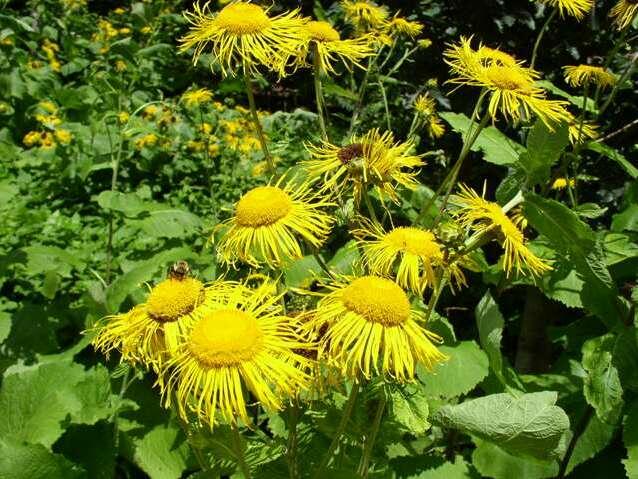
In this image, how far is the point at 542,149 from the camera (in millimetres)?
1261

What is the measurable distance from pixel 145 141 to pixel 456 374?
2.79 meters

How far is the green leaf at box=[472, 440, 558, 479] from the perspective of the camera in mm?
1337

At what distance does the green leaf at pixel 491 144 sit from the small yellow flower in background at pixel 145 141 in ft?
7.62

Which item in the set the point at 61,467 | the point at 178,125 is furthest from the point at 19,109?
the point at 61,467

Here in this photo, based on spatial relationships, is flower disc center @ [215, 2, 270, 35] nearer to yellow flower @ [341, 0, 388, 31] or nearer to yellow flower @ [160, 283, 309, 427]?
yellow flower @ [160, 283, 309, 427]

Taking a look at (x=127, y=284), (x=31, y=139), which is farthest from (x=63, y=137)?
(x=127, y=284)

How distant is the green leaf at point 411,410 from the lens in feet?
3.18

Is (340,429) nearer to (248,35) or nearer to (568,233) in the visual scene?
(568,233)

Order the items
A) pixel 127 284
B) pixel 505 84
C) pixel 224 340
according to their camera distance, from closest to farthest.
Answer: pixel 224 340 < pixel 505 84 < pixel 127 284

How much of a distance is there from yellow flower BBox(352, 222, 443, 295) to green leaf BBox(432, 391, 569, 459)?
0.20m

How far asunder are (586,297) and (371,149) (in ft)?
2.00

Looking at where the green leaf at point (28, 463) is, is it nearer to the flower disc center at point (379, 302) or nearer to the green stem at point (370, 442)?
the green stem at point (370, 442)

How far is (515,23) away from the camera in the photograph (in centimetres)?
248

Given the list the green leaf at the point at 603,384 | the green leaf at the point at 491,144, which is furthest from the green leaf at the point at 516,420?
the green leaf at the point at 491,144
